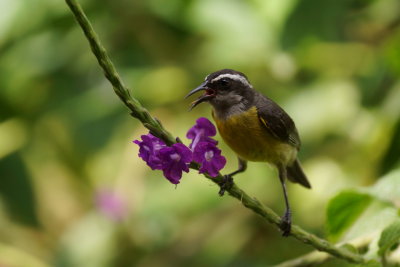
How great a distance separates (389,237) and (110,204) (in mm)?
3261

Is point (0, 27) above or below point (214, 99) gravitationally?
above

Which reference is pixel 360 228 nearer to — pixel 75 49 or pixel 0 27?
pixel 0 27

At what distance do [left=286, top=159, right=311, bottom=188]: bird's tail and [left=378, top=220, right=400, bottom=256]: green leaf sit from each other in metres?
1.24

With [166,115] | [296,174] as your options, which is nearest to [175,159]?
[296,174]

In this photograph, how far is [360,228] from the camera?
94.9 inches

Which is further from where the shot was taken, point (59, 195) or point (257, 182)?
point (59, 195)

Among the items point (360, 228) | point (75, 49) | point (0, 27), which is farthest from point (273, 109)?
point (75, 49)

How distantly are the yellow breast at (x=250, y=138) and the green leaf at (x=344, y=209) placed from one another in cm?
49

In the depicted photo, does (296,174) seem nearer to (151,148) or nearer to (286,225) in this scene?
(286,225)

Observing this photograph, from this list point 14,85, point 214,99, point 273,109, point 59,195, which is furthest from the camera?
point 59,195

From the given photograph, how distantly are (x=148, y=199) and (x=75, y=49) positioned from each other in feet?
4.18

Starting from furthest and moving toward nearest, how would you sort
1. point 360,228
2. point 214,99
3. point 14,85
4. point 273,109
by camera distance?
point 14,85 < point 273,109 < point 214,99 < point 360,228

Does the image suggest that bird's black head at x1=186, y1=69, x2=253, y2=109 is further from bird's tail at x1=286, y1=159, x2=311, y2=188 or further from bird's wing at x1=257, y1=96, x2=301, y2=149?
bird's tail at x1=286, y1=159, x2=311, y2=188

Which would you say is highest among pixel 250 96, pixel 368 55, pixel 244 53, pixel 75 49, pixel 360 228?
pixel 75 49
